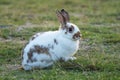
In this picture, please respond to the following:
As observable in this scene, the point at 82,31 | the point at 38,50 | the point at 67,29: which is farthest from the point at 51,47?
the point at 82,31

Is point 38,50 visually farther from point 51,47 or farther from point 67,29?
point 67,29

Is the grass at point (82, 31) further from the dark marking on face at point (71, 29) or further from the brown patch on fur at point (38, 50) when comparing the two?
the dark marking on face at point (71, 29)

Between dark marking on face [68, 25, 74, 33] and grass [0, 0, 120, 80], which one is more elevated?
dark marking on face [68, 25, 74, 33]

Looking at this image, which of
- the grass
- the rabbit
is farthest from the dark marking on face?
the grass

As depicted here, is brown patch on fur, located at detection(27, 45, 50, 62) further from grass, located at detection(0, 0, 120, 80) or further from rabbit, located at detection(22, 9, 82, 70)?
grass, located at detection(0, 0, 120, 80)

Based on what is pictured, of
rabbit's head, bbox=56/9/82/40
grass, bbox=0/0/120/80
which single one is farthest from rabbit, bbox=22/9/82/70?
grass, bbox=0/0/120/80

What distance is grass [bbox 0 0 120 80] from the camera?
8492 mm

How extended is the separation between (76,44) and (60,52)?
321 millimetres

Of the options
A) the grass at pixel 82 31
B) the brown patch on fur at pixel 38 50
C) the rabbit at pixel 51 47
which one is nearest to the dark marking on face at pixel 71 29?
the rabbit at pixel 51 47

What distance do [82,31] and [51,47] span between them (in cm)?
409

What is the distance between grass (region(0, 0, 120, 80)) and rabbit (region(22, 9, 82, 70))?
0.14 metres

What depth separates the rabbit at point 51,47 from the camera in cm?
853

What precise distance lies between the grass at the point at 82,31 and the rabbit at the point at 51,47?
0.14 metres

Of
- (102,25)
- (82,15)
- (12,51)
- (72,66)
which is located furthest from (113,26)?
(72,66)
